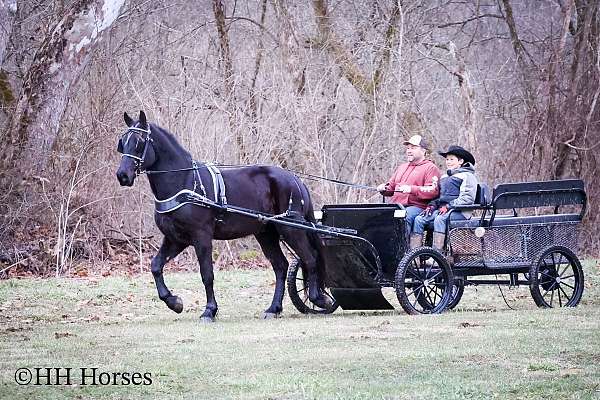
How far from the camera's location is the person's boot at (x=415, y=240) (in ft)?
41.4

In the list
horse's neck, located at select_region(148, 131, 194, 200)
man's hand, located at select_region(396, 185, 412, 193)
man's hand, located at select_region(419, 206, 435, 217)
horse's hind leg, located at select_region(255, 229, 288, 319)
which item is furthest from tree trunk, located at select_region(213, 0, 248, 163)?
horse's neck, located at select_region(148, 131, 194, 200)

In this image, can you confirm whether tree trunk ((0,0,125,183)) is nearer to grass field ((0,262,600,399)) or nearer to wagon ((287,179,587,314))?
grass field ((0,262,600,399))

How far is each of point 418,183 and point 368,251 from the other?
965 millimetres

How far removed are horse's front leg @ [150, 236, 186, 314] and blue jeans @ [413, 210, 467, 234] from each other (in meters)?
2.58

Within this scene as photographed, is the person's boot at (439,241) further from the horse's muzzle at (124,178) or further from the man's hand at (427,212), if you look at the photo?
the horse's muzzle at (124,178)

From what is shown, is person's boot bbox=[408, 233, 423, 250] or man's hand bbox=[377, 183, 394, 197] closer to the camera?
person's boot bbox=[408, 233, 423, 250]

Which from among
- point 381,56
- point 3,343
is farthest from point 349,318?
point 381,56

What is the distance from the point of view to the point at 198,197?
1201 centimetres

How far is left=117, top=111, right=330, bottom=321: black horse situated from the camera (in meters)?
12.0

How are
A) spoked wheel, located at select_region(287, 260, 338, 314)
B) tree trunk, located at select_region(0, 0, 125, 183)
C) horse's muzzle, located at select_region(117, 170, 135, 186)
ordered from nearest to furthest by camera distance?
1. horse's muzzle, located at select_region(117, 170, 135, 186)
2. spoked wheel, located at select_region(287, 260, 338, 314)
3. tree trunk, located at select_region(0, 0, 125, 183)

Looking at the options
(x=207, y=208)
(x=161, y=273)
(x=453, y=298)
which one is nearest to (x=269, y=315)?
(x=161, y=273)

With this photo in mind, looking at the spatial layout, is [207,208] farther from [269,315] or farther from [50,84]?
[50,84]

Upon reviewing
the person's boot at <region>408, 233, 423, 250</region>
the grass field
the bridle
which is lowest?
the grass field

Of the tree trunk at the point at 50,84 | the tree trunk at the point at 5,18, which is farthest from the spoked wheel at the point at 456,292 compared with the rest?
the tree trunk at the point at 50,84
